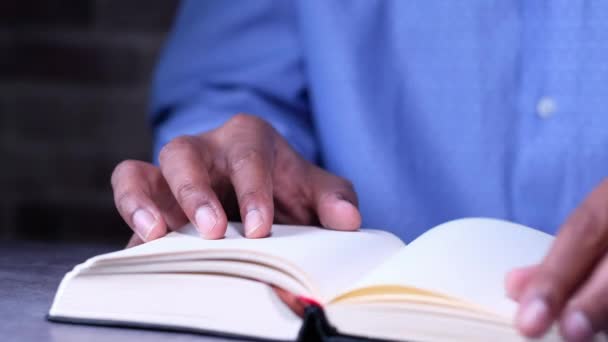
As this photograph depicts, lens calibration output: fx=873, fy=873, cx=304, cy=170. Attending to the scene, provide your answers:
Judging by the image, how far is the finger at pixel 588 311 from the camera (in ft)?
1.66

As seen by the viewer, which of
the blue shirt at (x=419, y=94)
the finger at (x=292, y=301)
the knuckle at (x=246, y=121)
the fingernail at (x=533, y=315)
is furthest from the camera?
the blue shirt at (x=419, y=94)

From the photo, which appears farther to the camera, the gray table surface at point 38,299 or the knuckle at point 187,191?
the knuckle at point 187,191

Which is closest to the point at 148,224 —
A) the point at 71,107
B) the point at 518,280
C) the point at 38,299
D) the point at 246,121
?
the point at 38,299

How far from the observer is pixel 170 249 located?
0.63 metres

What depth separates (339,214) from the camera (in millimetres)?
824

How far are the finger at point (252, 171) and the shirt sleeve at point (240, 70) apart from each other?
0.27m

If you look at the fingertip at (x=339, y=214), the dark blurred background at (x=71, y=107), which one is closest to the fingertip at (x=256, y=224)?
the fingertip at (x=339, y=214)

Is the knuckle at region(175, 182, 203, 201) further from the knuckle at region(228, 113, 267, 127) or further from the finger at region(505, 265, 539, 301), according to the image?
the finger at region(505, 265, 539, 301)

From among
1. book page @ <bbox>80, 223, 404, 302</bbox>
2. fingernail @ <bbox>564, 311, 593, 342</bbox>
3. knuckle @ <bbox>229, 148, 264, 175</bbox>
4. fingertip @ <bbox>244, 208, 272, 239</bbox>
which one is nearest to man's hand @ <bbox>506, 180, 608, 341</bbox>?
fingernail @ <bbox>564, 311, 593, 342</bbox>

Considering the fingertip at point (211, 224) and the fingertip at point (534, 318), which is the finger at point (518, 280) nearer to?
the fingertip at point (534, 318)

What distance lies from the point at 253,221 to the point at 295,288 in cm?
14

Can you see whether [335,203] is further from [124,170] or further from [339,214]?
[124,170]

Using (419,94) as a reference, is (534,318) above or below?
above

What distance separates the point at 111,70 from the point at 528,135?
1.02 metres
